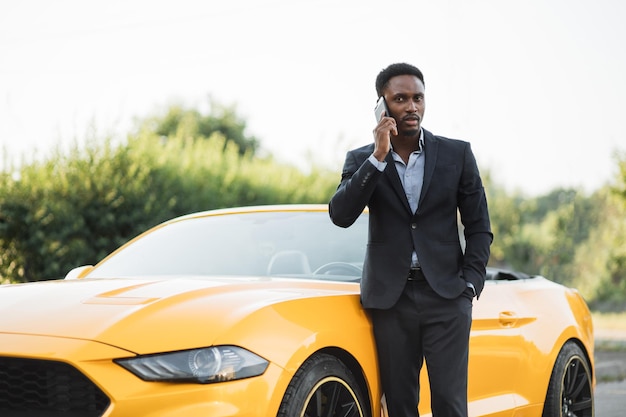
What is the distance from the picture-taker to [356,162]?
13.7ft

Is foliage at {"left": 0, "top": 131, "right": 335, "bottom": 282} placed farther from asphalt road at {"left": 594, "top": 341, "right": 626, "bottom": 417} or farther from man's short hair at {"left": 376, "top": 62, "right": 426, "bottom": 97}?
man's short hair at {"left": 376, "top": 62, "right": 426, "bottom": 97}

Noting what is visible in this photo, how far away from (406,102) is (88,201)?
1026 cm

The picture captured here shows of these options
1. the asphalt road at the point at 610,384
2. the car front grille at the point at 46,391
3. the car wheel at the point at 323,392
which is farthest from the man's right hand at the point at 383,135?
the asphalt road at the point at 610,384

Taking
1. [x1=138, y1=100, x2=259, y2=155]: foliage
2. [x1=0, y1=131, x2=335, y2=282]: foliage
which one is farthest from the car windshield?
[x1=138, y1=100, x2=259, y2=155]: foliage

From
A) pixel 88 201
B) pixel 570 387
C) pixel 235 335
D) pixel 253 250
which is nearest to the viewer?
pixel 235 335

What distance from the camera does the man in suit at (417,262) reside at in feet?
13.3

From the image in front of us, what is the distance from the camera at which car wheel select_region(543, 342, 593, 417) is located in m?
5.52

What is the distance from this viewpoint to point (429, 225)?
4.11 metres

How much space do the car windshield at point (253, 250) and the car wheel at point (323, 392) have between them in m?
0.87

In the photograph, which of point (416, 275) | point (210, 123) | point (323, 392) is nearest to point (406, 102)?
point (416, 275)

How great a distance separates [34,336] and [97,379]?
0.38 m

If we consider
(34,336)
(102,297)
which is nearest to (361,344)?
(102,297)

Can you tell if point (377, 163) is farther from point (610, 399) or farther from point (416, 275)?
point (610, 399)

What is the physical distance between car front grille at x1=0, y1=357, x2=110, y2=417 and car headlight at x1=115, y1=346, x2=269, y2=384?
0.53 feet
